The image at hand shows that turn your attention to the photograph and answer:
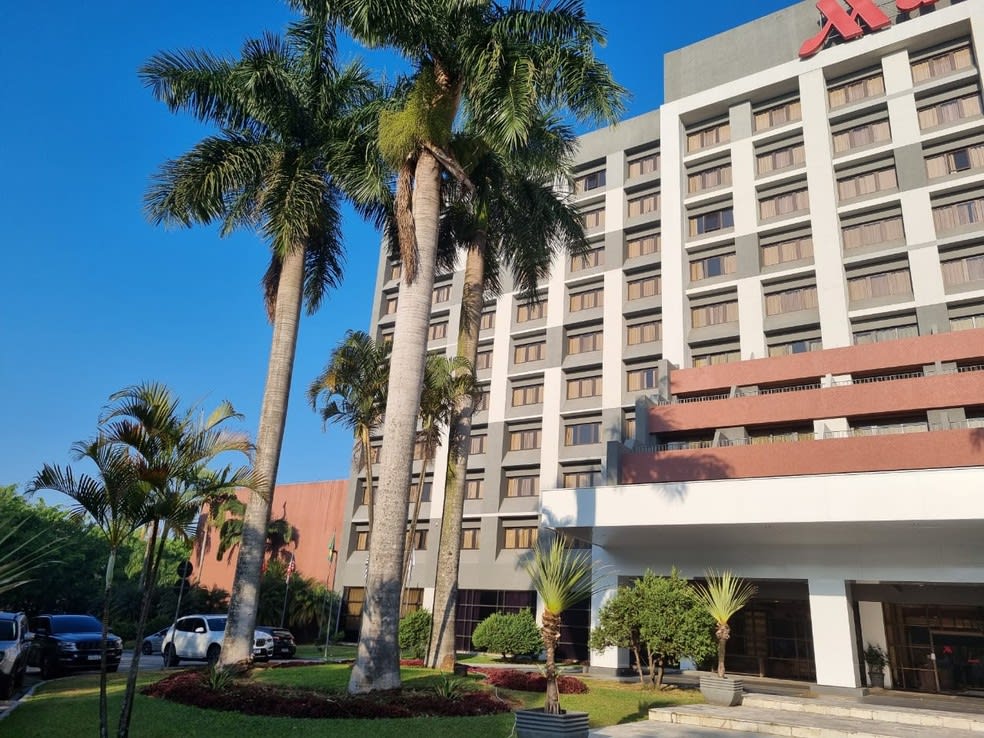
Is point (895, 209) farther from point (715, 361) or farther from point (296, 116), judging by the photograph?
point (296, 116)

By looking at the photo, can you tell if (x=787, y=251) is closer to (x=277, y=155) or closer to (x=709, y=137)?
(x=709, y=137)

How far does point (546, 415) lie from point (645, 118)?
21055mm

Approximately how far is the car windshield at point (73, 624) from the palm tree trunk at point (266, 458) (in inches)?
314

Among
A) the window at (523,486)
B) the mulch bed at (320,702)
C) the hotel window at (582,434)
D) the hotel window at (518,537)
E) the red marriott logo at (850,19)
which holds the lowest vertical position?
the mulch bed at (320,702)

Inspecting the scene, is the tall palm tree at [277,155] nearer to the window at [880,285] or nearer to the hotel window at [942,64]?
the window at [880,285]

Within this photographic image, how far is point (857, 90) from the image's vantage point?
3922 cm

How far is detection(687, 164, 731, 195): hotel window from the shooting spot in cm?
4225

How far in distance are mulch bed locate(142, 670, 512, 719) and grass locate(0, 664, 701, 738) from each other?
0.30 m

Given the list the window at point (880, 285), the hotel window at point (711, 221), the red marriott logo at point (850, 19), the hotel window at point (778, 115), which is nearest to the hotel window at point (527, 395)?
the hotel window at point (711, 221)

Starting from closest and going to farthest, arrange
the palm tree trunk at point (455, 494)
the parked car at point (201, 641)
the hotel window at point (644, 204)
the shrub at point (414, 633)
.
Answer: the palm tree trunk at point (455, 494)
the parked car at point (201, 641)
the shrub at point (414, 633)
the hotel window at point (644, 204)

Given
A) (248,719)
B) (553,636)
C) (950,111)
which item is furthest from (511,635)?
(950,111)

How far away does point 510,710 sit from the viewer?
1387 centimetres

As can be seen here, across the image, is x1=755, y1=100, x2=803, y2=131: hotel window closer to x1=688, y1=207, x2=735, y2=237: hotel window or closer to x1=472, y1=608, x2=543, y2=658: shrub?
x1=688, y1=207, x2=735, y2=237: hotel window

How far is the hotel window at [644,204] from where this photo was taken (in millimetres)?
44625
